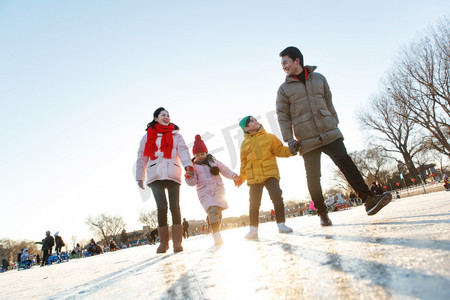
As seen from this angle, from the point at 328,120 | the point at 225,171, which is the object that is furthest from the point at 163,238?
the point at 328,120

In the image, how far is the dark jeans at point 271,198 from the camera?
2957mm

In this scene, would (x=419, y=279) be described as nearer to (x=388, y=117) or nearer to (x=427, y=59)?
(x=427, y=59)

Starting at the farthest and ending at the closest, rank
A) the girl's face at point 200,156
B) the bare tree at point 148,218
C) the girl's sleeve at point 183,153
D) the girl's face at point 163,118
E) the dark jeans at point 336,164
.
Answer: the bare tree at point 148,218 → the girl's face at point 200,156 → the girl's face at point 163,118 → the girl's sleeve at point 183,153 → the dark jeans at point 336,164

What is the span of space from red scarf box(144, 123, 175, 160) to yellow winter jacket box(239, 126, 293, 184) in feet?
3.06

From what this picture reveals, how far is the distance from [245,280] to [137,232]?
89.9 m

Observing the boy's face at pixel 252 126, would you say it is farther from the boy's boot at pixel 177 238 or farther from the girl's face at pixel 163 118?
the boy's boot at pixel 177 238

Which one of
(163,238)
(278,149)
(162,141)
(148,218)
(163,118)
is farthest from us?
(148,218)

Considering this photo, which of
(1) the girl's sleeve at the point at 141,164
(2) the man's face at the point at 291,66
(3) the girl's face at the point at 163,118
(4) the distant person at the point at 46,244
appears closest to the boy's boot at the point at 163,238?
(1) the girl's sleeve at the point at 141,164

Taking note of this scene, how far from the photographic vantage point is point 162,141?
343cm

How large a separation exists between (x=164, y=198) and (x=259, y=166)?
1.22m

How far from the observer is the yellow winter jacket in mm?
3037

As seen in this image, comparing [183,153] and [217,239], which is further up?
[183,153]

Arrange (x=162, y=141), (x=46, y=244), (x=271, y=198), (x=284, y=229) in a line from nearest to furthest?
1. (x=284, y=229)
2. (x=271, y=198)
3. (x=162, y=141)
4. (x=46, y=244)

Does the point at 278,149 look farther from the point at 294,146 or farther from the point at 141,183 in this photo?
the point at 141,183
